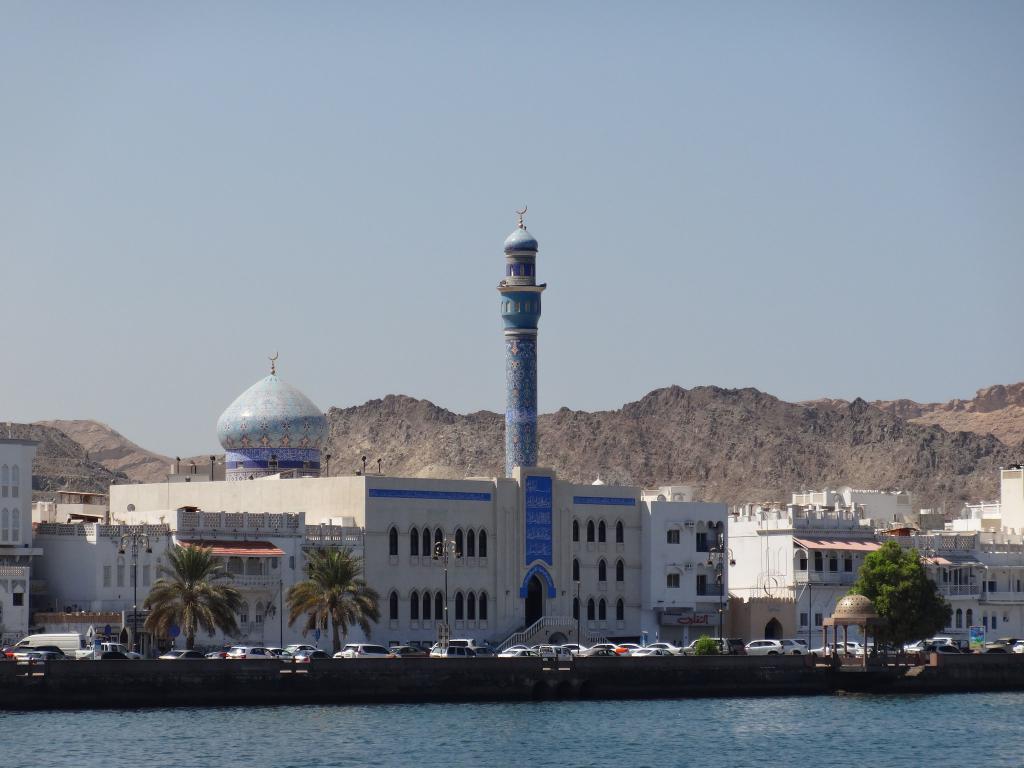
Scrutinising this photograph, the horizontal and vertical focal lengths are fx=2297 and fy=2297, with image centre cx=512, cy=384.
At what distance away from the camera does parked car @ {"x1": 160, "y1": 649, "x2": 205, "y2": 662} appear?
232 feet

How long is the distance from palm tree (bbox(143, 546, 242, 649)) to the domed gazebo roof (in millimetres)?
21422

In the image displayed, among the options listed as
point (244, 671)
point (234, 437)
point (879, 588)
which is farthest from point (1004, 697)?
point (234, 437)

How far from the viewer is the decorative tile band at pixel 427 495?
89.5m

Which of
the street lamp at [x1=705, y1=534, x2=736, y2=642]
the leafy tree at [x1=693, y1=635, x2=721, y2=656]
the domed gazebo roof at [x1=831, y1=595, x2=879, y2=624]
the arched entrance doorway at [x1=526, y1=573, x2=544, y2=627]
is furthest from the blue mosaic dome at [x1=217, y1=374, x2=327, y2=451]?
the domed gazebo roof at [x1=831, y1=595, x2=879, y2=624]

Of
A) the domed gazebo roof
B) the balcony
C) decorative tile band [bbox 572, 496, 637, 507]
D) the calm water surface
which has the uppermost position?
decorative tile band [bbox 572, 496, 637, 507]

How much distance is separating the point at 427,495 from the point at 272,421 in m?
10.2

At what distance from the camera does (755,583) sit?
102 m

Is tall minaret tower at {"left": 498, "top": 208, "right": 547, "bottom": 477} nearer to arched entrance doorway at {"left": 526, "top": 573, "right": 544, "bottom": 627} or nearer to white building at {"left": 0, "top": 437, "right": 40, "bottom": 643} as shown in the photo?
arched entrance doorway at {"left": 526, "top": 573, "right": 544, "bottom": 627}

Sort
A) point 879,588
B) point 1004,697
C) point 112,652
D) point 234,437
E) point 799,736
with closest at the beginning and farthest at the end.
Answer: point 799,736, point 112,652, point 1004,697, point 879,588, point 234,437

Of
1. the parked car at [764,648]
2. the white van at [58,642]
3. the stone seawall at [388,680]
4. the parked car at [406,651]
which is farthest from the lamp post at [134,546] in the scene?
the parked car at [764,648]

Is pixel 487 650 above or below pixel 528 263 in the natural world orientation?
below

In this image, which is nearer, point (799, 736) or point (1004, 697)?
point (799, 736)

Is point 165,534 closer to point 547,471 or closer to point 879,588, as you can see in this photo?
point 547,471

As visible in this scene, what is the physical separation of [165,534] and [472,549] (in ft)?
44.6
